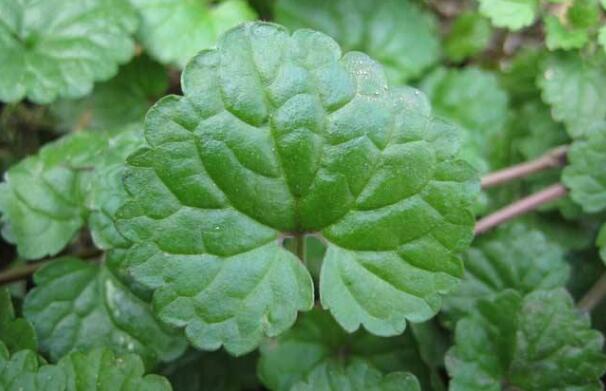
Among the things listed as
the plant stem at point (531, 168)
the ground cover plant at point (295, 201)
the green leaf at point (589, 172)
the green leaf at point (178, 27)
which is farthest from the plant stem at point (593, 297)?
the green leaf at point (178, 27)

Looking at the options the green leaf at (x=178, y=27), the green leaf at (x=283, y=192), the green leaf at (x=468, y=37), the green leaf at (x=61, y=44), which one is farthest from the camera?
the green leaf at (x=468, y=37)

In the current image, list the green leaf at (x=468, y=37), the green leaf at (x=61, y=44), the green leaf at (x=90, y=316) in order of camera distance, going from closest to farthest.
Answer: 1. the green leaf at (x=90, y=316)
2. the green leaf at (x=61, y=44)
3. the green leaf at (x=468, y=37)

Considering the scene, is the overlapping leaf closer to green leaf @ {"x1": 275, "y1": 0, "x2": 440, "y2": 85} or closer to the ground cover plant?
the ground cover plant

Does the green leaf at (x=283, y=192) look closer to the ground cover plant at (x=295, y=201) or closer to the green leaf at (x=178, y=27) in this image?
the ground cover plant at (x=295, y=201)

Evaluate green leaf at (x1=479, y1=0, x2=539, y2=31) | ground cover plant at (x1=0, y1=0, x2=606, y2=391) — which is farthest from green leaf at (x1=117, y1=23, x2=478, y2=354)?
green leaf at (x1=479, y1=0, x2=539, y2=31)

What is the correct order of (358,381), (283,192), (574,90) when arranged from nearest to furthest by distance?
(283,192) → (358,381) → (574,90)

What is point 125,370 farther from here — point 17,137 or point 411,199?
point 17,137

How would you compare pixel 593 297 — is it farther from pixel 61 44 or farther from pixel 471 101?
pixel 61 44

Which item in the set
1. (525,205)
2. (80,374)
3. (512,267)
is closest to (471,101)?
(525,205)
